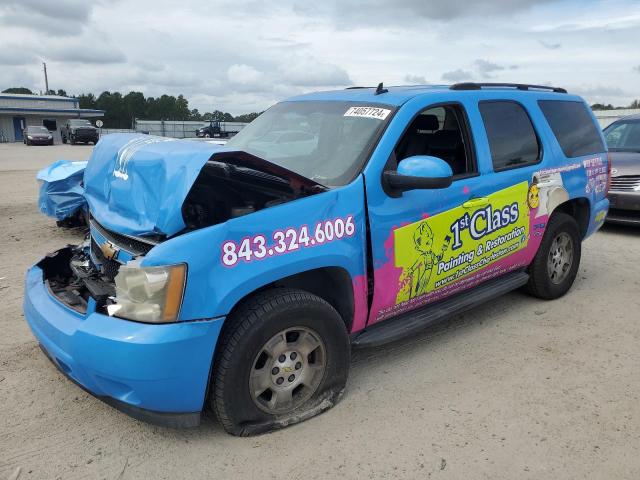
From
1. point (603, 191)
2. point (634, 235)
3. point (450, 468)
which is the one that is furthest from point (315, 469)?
point (634, 235)

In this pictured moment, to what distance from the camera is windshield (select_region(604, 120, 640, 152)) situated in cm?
856

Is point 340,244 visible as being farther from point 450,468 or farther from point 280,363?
point 450,468

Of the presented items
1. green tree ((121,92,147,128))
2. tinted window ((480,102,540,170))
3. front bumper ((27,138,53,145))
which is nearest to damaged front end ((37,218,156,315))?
tinted window ((480,102,540,170))

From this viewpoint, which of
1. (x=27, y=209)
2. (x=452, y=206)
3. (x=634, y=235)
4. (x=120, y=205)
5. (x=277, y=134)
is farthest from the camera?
(x=27, y=209)

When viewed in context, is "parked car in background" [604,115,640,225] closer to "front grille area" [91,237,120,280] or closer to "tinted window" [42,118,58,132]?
"front grille area" [91,237,120,280]

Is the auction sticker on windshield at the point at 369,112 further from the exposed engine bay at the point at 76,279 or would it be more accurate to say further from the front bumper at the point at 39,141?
the front bumper at the point at 39,141

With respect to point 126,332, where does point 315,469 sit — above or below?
below

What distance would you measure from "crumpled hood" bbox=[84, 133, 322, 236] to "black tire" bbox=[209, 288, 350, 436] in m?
Result: 0.58

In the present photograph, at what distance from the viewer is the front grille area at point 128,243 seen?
9.18 ft

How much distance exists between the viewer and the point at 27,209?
898cm

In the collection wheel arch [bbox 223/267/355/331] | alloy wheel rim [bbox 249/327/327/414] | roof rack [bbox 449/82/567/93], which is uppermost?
roof rack [bbox 449/82/567/93]

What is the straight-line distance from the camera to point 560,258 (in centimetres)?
483

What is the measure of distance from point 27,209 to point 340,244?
26.2 feet

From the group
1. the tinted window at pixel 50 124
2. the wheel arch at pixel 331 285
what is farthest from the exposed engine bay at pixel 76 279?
the tinted window at pixel 50 124
